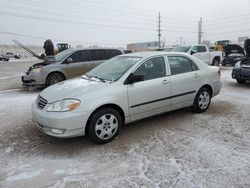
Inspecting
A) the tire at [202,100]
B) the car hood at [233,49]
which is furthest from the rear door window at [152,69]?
the car hood at [233,49]

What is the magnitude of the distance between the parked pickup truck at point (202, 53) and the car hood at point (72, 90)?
11.0m

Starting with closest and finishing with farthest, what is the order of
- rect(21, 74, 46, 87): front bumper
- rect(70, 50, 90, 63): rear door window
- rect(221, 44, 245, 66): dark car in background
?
rect(21, 74, 46, 87): front bumper → rect(70, 50, 90, 63): rear door window → rect(221, 44, 245, 66): dark car in background

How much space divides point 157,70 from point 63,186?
8.99ft

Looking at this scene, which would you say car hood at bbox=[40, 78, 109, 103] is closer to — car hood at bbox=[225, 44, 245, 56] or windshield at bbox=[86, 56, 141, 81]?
windshield at bbox=[86, 56, 141, 81]

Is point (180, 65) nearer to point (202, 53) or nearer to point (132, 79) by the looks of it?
point (132, 79)

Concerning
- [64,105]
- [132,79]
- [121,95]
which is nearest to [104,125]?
[121,95]

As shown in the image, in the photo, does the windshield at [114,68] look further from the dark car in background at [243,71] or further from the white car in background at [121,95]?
the dark car in background at [243,71]

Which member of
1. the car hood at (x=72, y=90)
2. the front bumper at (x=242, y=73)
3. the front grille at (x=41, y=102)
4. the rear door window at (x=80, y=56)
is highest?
the rear door window at (x=80, y=56)

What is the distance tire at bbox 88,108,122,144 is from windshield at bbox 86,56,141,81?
26.8 inches

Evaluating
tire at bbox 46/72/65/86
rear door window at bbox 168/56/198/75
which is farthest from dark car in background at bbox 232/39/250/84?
tire at bbox 46/72/65/86

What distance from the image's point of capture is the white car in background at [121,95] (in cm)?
352

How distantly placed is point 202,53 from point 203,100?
1006 cm

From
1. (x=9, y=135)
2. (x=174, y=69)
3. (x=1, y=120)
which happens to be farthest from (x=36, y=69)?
(x=174, y=69)

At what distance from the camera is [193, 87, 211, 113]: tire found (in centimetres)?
513
